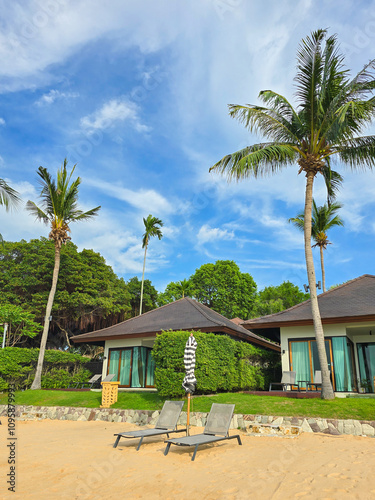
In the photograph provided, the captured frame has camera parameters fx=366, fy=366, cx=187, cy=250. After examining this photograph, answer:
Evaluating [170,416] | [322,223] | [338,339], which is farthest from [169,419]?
[322,223]

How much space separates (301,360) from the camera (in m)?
16.3

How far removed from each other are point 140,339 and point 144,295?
67.0ft

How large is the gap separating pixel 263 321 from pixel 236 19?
39.9 ft

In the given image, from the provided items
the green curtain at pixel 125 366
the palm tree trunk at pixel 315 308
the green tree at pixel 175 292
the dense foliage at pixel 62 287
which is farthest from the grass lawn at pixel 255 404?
the green tree at pixel 175 292

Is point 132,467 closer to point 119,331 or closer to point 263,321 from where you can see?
point 263,321

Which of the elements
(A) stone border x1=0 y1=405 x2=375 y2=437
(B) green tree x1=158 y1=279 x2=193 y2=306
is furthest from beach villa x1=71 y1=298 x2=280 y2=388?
(B) green tree x1=158 y1=279 x2=193 y2=306

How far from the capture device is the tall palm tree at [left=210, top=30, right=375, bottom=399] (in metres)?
13.1

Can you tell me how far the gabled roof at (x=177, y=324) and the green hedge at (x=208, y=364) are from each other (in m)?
1.40

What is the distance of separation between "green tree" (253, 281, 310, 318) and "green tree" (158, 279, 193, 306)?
815 centimetres

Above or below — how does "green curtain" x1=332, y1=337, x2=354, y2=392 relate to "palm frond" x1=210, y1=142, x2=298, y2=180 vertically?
below

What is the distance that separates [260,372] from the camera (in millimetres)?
17984

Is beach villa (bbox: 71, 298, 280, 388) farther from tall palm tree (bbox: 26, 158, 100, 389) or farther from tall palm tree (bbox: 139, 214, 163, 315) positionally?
tall palm tree (bbox: 139, 214, 163, 315)

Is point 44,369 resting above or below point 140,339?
below

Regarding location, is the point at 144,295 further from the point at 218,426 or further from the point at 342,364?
the point at 218,426
